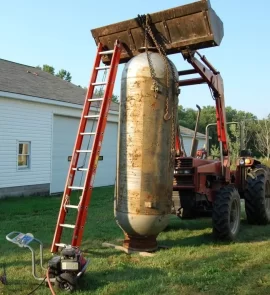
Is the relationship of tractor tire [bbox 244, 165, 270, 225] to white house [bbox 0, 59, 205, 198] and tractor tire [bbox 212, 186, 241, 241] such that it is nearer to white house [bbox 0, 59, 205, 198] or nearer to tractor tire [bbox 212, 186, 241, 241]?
tractor tire [bbox 212, 186, 241, 241]

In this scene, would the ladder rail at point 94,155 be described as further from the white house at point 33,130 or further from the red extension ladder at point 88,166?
the white house at point 33,130

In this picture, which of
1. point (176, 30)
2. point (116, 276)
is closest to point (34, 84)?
point (176, 30)

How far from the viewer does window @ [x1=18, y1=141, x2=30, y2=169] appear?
15.5 meters

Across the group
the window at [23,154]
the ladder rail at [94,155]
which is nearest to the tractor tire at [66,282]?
the ladder rail at [94,155]

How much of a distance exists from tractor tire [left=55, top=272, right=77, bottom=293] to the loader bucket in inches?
153

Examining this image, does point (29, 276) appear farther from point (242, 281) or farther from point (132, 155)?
point (242, 281)

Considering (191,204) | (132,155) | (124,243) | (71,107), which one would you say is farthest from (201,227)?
(71,107)

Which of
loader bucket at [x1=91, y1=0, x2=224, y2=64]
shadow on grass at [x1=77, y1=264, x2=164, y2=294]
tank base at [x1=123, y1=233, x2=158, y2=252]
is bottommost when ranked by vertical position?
shadow on grass at [x1=77, y1=264, x2=164, y2=294]

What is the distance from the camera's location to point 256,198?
8977 mm

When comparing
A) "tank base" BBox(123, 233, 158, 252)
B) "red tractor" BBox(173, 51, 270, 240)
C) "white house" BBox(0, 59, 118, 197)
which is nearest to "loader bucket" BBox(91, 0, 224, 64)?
"red tractor" BBox(173, 51, 270, 240)

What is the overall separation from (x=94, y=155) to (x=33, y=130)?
10.2m

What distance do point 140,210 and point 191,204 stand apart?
183 centimetres

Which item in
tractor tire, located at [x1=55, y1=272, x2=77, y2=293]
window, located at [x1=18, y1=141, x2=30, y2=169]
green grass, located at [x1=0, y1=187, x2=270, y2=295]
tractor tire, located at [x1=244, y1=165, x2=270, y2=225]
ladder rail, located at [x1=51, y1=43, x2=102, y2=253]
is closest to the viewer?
tractor tire, located at [x1=55, y1=272, x2=77, y2=293]

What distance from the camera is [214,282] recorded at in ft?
17.0
